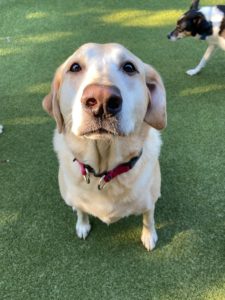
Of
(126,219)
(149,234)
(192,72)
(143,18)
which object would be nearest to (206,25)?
(192,72)

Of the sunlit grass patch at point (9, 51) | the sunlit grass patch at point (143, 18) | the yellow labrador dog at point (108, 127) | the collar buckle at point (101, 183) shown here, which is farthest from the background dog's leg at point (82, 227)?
the sunlit grass patch at point (143, 18)

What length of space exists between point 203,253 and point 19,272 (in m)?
1.13

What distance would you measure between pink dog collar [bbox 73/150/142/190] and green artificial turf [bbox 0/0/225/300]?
0.67 metres

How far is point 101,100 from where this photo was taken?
4.69 ft

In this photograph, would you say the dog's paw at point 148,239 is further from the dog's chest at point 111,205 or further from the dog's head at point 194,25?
the dog's head at point 194,25

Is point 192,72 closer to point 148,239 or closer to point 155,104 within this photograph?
point 148,239

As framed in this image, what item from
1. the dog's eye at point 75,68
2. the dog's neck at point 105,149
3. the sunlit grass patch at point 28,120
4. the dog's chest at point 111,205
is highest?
the dog's eye at point 75,68

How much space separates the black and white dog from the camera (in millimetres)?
3568

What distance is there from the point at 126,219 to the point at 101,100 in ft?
4.55

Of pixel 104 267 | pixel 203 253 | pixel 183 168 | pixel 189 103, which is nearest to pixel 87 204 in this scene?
pixel 104 267

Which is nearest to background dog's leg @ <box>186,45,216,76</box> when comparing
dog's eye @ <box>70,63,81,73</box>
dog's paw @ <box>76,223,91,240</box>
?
dog's paw @ <box>76,223,91,240</box>

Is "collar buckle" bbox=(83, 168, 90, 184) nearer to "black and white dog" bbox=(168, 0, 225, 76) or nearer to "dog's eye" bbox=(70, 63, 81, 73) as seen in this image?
"dog's eye" bbox=(70, 63, 81, 73)

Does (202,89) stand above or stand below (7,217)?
above

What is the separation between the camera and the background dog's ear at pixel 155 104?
1.87 meters
